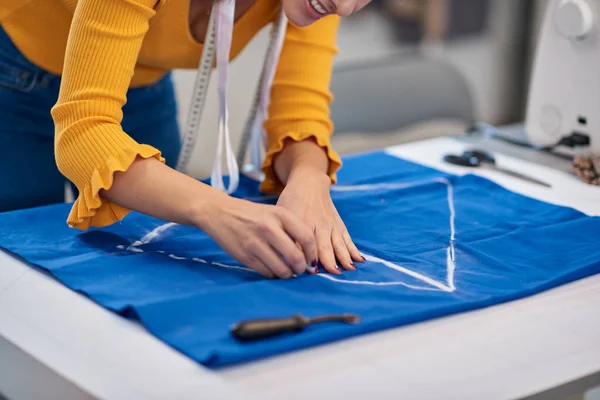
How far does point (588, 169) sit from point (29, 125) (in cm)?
107

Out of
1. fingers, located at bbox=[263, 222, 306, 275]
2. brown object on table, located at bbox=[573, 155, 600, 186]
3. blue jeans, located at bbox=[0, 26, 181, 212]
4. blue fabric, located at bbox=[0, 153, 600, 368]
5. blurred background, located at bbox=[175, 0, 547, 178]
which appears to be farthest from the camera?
blurred background, located at bbox=[175, 0, 547, 178]

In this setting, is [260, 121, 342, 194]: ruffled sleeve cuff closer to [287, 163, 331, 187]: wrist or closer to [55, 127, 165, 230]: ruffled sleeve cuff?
[287, 163, 331, 187]: wrist

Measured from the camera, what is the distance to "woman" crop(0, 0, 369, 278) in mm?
1197

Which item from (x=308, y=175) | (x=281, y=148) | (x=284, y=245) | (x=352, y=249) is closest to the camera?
(x=284, y=245)

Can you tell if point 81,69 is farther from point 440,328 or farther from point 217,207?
point 440,328

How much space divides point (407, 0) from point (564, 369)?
308 centimetres

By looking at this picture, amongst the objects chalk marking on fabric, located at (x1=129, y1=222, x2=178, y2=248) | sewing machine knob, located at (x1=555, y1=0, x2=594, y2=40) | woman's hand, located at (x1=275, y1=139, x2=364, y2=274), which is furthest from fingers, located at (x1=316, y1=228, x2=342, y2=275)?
sewing machine knob, located at (x1=555, y1=0, x2=594, y2=40)

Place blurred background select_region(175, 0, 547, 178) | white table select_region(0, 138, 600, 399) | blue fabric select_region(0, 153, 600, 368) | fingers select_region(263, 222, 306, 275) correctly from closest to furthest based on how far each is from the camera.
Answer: white table select_region(0, 138, 600, 399), blue fabric select_region(0, 153, 600, 368), fingers select_region(263, 222, 306, 275), blurred background select_region(175, 0, 547, 178)

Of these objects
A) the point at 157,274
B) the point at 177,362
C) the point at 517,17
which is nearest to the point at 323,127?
the point at 157,274

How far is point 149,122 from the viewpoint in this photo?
5.58 feet

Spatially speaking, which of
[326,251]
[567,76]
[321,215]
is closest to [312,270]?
[326,251]

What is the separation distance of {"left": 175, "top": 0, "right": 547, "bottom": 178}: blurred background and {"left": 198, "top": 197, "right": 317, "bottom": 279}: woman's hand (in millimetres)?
1436

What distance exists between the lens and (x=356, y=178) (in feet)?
5.46

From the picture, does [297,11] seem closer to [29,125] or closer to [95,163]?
[95,163]
